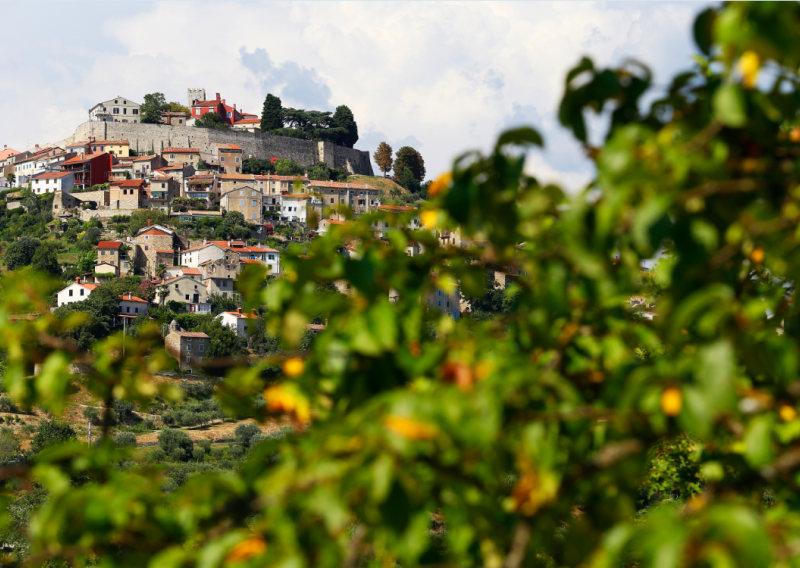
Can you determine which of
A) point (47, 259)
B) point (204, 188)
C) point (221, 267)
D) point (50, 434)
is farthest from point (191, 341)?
point (204, 188)

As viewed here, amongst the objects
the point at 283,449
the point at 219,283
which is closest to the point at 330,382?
the point at 283,449

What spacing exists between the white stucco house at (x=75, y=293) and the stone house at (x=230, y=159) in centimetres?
3213

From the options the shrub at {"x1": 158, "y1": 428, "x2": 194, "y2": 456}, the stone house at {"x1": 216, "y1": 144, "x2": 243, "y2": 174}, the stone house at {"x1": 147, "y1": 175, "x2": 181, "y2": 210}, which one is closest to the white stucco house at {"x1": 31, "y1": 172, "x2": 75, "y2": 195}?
the stone house at {"x1": 147, "y1": 175, "x2": 181, "y2": 210}

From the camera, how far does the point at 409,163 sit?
108 m

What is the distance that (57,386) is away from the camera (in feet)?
6.96

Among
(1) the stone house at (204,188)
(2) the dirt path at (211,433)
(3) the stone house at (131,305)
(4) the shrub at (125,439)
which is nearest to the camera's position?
(4) the shrub at (125,439)

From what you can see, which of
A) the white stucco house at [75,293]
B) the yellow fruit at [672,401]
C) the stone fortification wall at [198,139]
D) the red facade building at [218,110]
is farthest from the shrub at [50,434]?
the red facade building at [218,110]

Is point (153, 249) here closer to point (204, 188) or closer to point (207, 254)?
point (207, 254)

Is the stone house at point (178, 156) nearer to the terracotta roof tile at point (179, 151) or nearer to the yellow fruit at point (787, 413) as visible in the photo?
the terracotta roof tile at point (179, 151)

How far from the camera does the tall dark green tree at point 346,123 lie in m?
104

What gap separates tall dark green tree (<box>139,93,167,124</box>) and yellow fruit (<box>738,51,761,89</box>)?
325 ft

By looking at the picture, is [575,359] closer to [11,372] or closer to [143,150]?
[11,372]

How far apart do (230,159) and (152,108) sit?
14250 millimetres

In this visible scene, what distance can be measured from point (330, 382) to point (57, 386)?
756 mm
